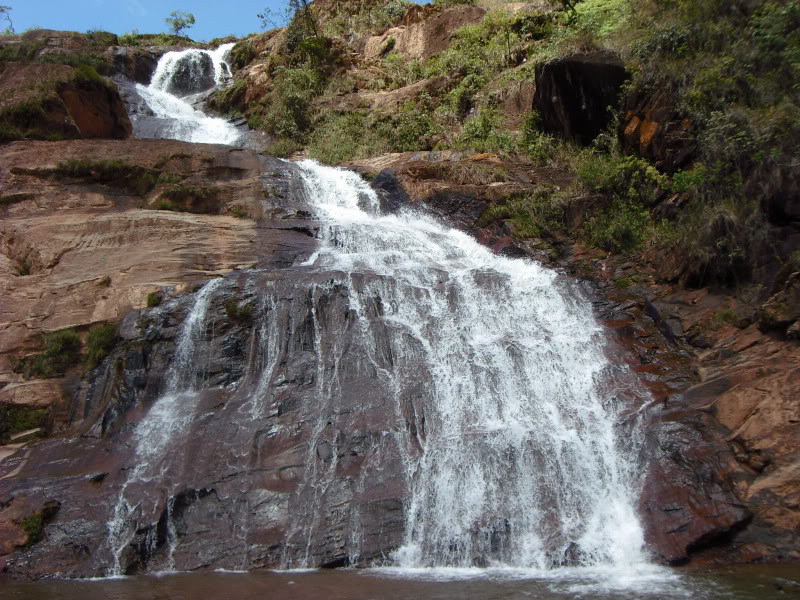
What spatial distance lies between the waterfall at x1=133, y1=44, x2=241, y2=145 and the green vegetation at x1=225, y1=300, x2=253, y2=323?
1629 centimetres

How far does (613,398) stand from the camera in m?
10.7

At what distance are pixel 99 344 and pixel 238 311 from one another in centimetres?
313

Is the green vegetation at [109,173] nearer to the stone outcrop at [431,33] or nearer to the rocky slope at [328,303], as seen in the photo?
the rocky slope at [328,303]

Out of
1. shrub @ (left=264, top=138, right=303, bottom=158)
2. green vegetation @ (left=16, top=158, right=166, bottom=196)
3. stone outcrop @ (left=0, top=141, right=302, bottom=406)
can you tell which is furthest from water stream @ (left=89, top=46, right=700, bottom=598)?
shrub @ (left=264, top=138, right=303, bottom=158)

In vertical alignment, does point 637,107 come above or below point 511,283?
above

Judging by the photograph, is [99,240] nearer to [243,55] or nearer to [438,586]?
[438,586]

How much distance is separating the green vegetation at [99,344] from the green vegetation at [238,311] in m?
2.58

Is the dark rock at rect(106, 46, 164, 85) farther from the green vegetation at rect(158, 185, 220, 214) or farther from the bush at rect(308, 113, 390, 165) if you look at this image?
the green vegetation at rect(158, 185, 220, 214)

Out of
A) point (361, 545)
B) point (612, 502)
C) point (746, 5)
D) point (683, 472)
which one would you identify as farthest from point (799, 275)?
point (361, 545)

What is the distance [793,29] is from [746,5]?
2.31 metres

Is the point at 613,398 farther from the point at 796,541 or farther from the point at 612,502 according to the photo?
the point at 796,541

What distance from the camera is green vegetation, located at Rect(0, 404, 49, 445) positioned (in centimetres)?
1163

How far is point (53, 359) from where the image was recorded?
12.6 m

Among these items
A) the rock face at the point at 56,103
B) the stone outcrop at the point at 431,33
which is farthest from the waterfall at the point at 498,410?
the stone outcrop at the point at 431,33
